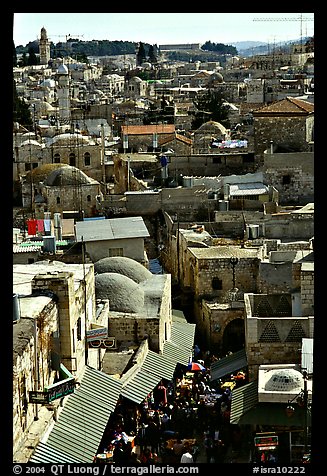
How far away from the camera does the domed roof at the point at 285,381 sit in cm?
870

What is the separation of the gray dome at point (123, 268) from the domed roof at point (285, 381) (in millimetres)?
4081

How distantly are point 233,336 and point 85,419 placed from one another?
15.9 ft

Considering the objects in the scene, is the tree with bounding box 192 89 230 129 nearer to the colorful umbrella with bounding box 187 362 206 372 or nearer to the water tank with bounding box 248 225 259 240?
the water tank with bounding box 248 225 259 240

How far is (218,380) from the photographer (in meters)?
10.8

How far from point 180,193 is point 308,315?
25.5 feet

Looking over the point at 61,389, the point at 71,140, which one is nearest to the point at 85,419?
the point at 61,389

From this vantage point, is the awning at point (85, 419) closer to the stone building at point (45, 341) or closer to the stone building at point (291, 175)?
the stone building at point (45, 341)

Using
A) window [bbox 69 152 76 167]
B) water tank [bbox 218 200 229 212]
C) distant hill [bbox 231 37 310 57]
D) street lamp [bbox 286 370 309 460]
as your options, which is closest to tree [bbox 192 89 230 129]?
distant hill [bbox 231 37 310 57]

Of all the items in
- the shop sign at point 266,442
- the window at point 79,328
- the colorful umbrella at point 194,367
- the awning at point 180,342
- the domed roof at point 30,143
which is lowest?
the colorful umbrella at point 194,367

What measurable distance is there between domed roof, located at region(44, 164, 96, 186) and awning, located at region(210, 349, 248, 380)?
929 cm

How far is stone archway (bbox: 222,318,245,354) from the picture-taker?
12794 mm

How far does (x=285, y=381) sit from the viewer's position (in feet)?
28.8

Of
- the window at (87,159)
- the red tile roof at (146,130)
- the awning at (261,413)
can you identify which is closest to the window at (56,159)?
the window at (87,159)
